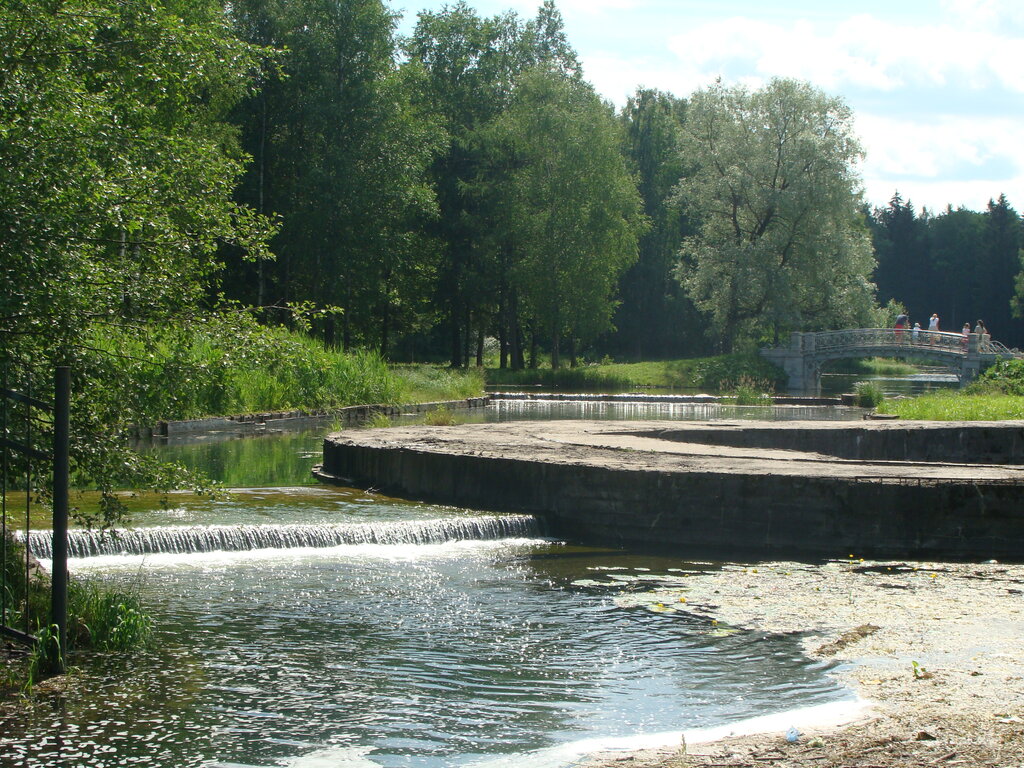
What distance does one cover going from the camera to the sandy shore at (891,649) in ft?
19.8

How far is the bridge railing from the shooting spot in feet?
159

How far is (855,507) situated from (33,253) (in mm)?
9862

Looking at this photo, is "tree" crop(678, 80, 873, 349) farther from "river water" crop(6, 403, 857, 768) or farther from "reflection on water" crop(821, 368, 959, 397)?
"river water" crop(6, 403, 857, 768)

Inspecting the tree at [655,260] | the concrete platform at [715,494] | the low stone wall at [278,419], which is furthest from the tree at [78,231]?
the tree at [655,260]

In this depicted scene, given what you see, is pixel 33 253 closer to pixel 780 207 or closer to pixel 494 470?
pixel 494 470

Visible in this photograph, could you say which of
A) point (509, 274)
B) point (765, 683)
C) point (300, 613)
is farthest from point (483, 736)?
point (509, 274)

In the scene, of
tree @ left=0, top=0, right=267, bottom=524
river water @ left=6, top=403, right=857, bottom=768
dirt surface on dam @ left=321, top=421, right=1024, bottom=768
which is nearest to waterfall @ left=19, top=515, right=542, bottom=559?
river water @ left=6, top=403, right=857, bottom=768

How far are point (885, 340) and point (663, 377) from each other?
9.93m

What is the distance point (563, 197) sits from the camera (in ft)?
168

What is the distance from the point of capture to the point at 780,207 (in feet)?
175

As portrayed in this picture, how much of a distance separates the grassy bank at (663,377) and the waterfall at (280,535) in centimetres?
3440

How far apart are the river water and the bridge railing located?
3848 centimetres

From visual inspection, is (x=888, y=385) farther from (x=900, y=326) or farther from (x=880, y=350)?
(x=880, y=350)

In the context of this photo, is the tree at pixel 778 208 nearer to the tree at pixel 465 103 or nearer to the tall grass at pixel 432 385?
the tree at pixel 465 103
